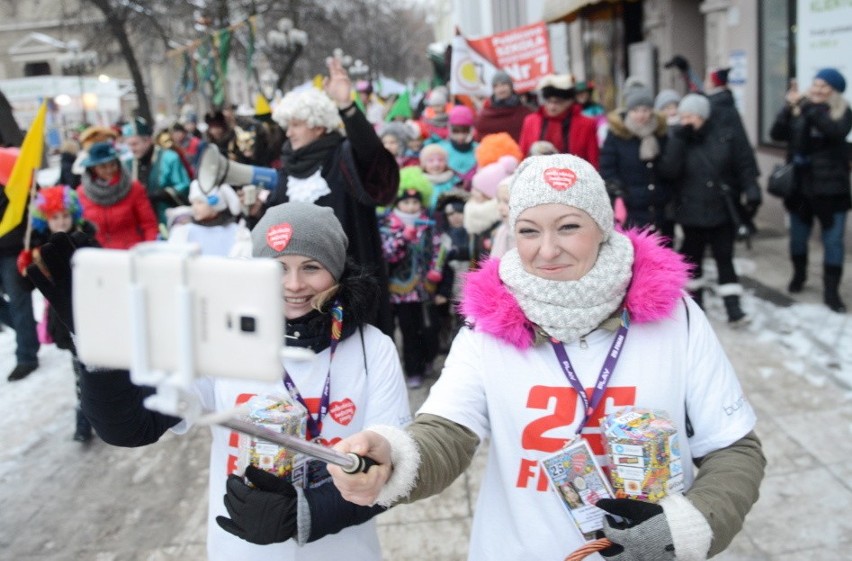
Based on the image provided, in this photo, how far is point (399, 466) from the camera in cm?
154

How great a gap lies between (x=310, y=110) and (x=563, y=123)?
2950mm

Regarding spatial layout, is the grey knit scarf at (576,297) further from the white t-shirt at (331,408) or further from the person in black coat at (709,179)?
the person in black coat at (709,179)

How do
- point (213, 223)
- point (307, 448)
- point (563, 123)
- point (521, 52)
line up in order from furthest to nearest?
point (521, 52), point (563, 123), point (213, 223), point (307, 448)

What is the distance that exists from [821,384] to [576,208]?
12.4 feet

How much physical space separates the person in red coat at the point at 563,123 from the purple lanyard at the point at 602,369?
15.0 ft

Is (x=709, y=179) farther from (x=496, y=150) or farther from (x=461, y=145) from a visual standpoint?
(x=461, y=145)

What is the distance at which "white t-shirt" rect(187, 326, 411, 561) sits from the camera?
2.05 metres

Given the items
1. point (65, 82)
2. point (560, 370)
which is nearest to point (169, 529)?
point (560, 370)

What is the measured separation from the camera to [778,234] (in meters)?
9.02

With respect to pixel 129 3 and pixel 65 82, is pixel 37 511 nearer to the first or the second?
pixel 129 3

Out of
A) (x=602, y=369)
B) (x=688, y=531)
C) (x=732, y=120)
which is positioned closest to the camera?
(x=688, y=531)

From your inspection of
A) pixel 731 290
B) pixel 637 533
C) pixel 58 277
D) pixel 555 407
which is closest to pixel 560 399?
pixel 555 407

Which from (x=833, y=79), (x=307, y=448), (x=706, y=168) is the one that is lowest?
(x=307, y=448)

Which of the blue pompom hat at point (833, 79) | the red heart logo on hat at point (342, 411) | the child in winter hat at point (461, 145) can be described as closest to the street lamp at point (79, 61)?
the child in winter hat at point (461, 145)
